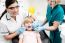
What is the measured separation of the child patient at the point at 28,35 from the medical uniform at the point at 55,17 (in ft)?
0.43

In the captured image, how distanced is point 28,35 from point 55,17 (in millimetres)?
211

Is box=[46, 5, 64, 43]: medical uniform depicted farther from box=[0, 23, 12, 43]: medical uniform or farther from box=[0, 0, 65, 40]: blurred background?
box=[0, 23, 12, 43]: medical uniform

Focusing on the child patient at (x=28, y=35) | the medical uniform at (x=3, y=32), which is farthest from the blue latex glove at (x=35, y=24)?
the medical uniform at (x=3, y=32)

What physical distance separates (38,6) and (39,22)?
0.44 feet

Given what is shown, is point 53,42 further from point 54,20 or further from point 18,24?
point 18,24

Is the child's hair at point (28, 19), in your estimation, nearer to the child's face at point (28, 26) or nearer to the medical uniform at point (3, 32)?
the child's face at point (28, 26)

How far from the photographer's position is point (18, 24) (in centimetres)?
99

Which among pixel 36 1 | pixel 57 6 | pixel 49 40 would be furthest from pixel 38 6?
pixel 49 40

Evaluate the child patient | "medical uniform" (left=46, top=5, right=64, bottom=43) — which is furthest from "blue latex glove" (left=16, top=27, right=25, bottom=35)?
"medical uniform" (left=46, top=5, right=64, bottom=43)

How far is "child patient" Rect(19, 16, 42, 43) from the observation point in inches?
37.4

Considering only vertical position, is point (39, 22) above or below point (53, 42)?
above

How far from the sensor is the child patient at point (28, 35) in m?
0.95

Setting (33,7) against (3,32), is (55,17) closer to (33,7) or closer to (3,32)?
(33,7)

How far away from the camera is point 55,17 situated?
1.00 meters
